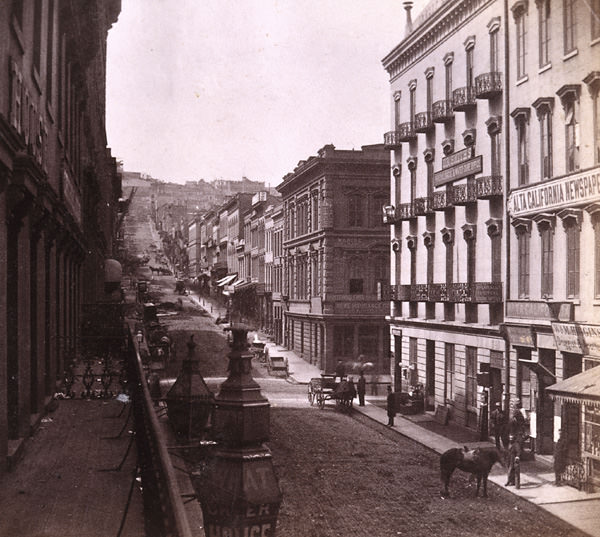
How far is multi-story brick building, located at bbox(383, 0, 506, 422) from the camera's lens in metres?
26.4

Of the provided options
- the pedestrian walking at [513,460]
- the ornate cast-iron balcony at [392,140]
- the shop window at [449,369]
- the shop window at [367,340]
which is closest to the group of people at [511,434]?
the pedestrian walking at [513,460]

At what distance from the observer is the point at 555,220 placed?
836 inches

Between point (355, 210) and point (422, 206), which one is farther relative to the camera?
point (355, 210)

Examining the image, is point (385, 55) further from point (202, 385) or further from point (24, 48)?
point (202, 385)

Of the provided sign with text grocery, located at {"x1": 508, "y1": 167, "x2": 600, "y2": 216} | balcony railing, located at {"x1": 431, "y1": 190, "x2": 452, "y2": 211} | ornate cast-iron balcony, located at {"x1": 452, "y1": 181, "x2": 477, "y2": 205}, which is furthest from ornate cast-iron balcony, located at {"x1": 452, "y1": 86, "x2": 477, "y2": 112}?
sign with text grocery, located at {"x1": 508, "y1": 167, "x2": 600, "y2": 216}

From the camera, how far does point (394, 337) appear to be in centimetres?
3791

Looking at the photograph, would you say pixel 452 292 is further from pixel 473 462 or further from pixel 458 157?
pixel 473 462

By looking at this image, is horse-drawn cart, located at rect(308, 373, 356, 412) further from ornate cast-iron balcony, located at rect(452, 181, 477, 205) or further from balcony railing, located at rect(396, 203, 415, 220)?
ornate cast-iron balcony, located at rect(452, 181, 477, 205)

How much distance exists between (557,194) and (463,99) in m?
8.32

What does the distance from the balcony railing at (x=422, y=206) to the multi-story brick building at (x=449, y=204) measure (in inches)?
2.5

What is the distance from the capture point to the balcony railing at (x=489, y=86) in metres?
26.0

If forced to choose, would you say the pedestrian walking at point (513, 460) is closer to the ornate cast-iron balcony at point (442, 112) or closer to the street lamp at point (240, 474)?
the street lamp at point (240, 474)

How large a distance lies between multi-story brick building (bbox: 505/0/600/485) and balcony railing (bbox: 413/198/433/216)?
711 centimetres

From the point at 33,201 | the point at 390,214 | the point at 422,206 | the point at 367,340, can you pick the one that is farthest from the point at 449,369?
the point at 33,201
